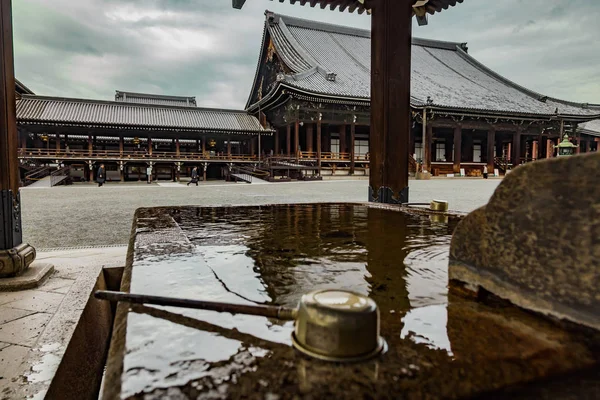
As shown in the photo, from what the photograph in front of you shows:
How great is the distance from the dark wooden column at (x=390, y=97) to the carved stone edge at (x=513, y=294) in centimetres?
273

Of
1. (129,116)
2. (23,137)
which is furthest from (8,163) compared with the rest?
(23,137)

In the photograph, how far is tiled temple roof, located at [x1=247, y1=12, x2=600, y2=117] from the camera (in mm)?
20906

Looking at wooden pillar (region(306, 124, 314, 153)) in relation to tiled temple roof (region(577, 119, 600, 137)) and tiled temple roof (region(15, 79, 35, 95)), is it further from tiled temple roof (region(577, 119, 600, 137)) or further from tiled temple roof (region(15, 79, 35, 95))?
tiled temple roof (region(577, 119, 600, 137))

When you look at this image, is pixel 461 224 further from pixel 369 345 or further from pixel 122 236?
pixel 122 236

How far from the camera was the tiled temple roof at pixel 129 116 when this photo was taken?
1919cm

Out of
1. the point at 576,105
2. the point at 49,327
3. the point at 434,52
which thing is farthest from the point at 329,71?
the point at 49,327

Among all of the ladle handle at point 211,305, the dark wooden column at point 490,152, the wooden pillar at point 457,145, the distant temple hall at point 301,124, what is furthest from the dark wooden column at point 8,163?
the dark wooden column at point 490,152

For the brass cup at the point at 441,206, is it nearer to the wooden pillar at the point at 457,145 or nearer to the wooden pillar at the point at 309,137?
the wooden pillar at the point at 309,137

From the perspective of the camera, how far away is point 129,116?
21.1 metres

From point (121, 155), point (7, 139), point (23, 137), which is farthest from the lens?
point (121, 155)

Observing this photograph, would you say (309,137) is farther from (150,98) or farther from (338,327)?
(338,327)

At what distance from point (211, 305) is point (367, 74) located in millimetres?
24308

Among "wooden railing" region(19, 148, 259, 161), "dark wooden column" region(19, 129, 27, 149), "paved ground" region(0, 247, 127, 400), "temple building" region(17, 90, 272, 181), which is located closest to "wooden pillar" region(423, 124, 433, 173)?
"temple building" region(17, 90, 272, 181)

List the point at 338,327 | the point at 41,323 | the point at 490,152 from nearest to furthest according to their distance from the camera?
the point at 338,327, the point at 41,323, the point at 490,152
